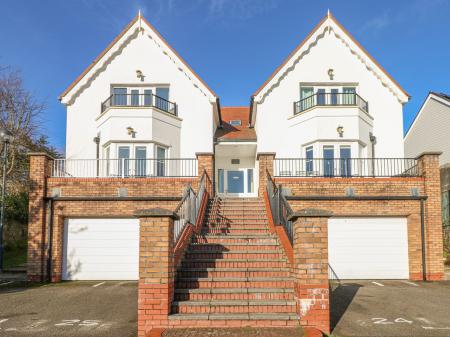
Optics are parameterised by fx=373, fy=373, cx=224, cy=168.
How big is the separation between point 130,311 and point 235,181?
11372 millimetres

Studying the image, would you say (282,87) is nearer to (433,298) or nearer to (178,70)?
(178,70)

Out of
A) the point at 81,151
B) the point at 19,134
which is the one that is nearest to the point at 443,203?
the point at 81,151

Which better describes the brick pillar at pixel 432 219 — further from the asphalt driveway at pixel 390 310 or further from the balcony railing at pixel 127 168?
the balcony railing at pixel 127 168

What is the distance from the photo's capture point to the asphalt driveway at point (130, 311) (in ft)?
18.7

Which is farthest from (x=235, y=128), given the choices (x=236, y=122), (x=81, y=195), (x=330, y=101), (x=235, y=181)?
(x=81, y=195)

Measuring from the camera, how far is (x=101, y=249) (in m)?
12.0

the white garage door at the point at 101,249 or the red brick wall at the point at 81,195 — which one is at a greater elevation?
the red brick wall at the point at 81,195

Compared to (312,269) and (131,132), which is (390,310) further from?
(131,132)

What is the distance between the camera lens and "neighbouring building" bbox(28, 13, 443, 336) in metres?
5.83

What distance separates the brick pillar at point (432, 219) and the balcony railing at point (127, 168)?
793cm

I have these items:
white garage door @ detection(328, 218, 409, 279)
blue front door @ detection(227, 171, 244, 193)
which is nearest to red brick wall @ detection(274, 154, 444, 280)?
white garage door @ detection(328, 218, 409, 279)

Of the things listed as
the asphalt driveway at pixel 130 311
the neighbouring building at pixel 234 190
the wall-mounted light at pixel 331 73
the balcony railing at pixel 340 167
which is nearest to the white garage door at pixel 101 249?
the neighbouring building at pixel 234 190

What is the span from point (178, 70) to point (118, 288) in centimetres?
967

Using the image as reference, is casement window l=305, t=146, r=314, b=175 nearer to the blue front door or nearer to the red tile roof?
the red tile roof
